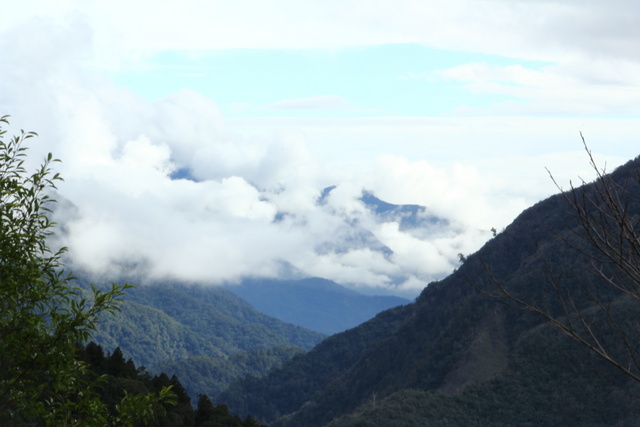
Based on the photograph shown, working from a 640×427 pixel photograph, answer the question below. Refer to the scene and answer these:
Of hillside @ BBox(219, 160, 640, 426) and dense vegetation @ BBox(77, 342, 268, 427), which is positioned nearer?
dense vegetation @ BBox(77, 342, 268, 427)

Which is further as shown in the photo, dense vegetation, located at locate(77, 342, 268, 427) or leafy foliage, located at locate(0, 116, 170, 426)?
dense vegetation, located at locate(77, 342, 268, 427)

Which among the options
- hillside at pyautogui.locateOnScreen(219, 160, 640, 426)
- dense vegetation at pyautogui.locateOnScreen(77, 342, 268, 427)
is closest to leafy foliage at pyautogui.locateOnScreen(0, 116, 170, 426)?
dense vegetation at pyautogui.locateOnScreen(77, 342, 268, 427)

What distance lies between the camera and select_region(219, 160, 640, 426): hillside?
10550cm

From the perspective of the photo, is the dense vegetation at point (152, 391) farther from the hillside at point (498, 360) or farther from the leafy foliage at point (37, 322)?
the leafy foliage at point (37, 322)

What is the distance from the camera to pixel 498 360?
128875 millimetres

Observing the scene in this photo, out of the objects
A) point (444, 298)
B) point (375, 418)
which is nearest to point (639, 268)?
point (375, 418)

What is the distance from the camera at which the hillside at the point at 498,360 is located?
346 ft

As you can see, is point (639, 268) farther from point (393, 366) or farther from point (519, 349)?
point (393, 366)

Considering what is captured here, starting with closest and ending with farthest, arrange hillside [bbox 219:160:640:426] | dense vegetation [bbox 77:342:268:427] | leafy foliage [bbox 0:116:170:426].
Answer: leafy foliage [bbox 0:116:170:426]
dense vegetation [bbox 77:342:268:427]
hillside [bbox 219:160:640:426]

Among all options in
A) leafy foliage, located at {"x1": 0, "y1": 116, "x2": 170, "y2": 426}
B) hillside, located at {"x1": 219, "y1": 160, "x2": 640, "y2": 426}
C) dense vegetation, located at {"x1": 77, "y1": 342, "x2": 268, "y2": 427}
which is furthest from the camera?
hillside, located at {"x1": 219, "y1": 160, "x2": 640, "y2": 426}

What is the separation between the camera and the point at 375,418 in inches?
4225

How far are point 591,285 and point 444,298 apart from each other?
158ft

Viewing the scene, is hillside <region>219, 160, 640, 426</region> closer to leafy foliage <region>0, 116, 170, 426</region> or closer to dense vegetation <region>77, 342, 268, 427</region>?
dense vegetation <region>77, 342, 268, 427</region>

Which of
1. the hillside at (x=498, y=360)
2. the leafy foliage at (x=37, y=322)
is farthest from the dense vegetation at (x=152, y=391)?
the leafy foliage at (x=37, y=322)
